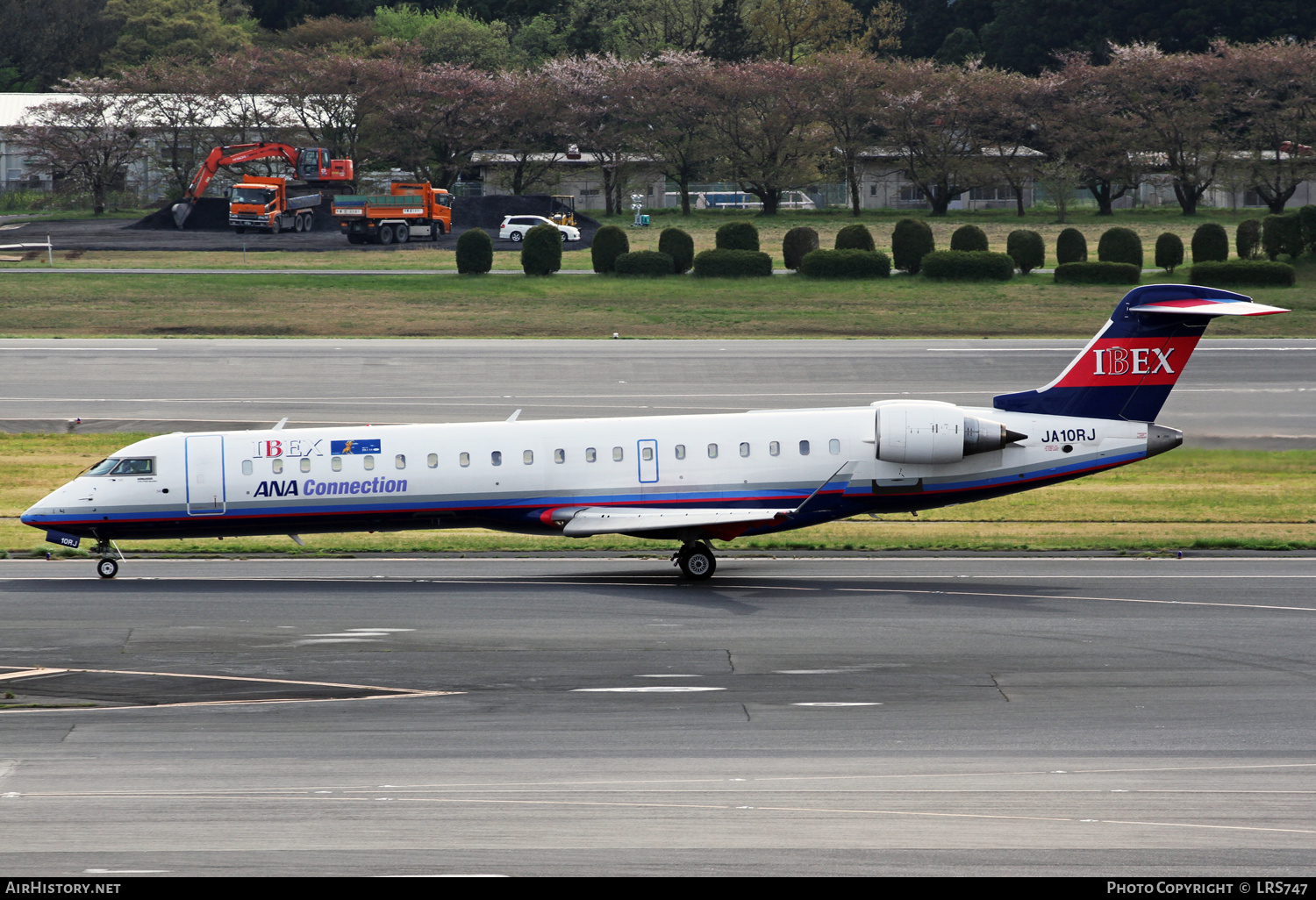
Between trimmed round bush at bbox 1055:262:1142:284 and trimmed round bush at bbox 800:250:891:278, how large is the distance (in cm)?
952

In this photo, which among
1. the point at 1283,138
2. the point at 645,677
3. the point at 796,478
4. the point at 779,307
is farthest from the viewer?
the point at 1283,138

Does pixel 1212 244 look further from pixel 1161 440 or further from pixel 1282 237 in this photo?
pixel 1161 440

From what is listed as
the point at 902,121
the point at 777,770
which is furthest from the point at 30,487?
the point at 902,121

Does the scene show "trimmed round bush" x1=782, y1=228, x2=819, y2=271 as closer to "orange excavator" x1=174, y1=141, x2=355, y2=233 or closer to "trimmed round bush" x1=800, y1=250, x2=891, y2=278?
"trimmed round bush" x1=800, y1=250, x2=891, y2=278

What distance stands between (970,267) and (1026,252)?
4318 millimetres

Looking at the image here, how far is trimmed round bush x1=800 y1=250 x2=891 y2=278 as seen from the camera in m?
73.6

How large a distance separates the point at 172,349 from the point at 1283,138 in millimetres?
77860

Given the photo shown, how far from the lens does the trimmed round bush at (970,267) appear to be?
236 feet

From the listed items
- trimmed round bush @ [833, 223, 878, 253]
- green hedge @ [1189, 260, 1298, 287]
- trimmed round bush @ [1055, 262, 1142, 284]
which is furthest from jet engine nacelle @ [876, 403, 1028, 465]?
trimmed round bush @ [833, 223, 878, 253]

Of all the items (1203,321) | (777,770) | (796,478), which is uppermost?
(1203,321)

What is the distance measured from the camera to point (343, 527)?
27156mm

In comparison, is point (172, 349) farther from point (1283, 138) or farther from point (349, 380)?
point (1283, 138)

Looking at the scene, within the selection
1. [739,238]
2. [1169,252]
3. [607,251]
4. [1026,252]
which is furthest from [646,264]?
[1169,252]
